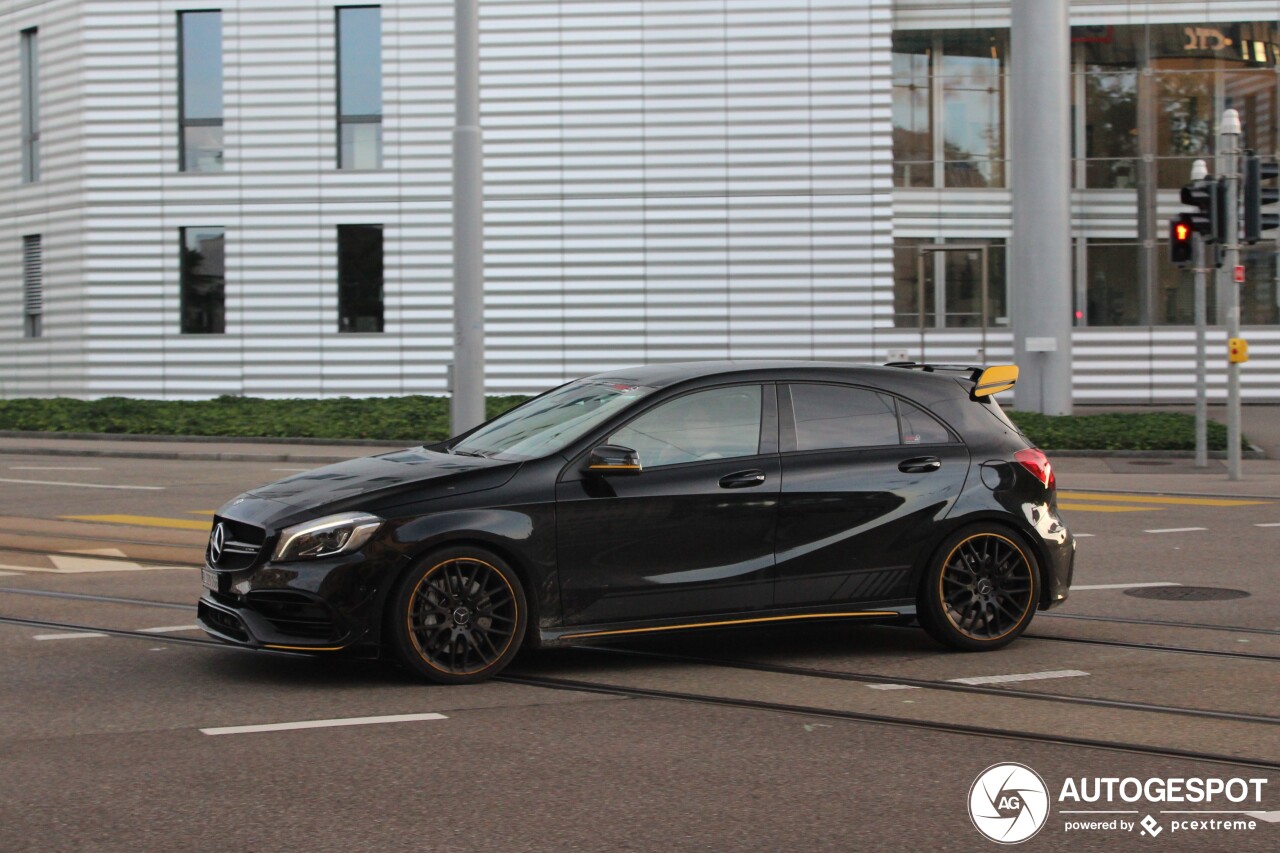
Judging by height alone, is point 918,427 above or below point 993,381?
below

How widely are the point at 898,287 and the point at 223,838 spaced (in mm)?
27979

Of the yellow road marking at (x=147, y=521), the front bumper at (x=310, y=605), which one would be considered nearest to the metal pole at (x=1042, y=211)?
the yellow road marking at (x=147, y=521)

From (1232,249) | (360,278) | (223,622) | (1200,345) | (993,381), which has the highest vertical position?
(360,278)

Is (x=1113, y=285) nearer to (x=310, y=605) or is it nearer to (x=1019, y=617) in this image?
(x=1019, y=617)

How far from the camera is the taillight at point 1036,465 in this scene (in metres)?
8.36

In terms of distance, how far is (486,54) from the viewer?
3158cm

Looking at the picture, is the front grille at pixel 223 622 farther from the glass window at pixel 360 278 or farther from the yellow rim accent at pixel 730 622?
the glass window at pixel 360 278

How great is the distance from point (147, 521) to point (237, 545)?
7.83 metres

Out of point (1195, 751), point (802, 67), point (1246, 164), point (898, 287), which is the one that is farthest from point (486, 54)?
point (1195, 751)

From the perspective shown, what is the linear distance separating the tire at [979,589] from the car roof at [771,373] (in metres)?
0.88

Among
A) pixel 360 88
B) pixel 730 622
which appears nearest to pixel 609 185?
pixel 360 88

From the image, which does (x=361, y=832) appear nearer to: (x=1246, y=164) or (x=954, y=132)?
(x=1246, y=164)

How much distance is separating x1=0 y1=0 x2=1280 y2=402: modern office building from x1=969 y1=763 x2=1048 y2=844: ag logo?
25.2m

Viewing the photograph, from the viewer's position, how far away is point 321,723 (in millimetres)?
6469
